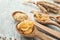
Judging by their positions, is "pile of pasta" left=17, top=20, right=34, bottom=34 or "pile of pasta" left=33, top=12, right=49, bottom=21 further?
"pile of pasta" left=33, top=12, right=49, bottom=21

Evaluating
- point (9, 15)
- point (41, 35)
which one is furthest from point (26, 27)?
point (9, 15)

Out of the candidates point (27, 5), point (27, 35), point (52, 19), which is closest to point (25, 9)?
point (27, 5)

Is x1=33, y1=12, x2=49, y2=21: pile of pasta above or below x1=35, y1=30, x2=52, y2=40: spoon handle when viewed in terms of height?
above

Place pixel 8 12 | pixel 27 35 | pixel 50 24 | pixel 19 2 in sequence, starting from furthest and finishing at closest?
pixel 19 2, pixel 8 12, pixel 50 24, pixel 27 35

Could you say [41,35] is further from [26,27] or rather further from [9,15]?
[9,15]

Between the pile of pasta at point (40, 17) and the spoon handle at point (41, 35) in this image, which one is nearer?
the spoon handle at point (41, 35)

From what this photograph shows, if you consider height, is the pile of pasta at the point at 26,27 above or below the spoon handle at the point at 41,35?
above

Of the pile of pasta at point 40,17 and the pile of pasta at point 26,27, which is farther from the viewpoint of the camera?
the pile of pasta at point 40,17

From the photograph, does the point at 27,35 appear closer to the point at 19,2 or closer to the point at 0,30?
the point at 0,30
